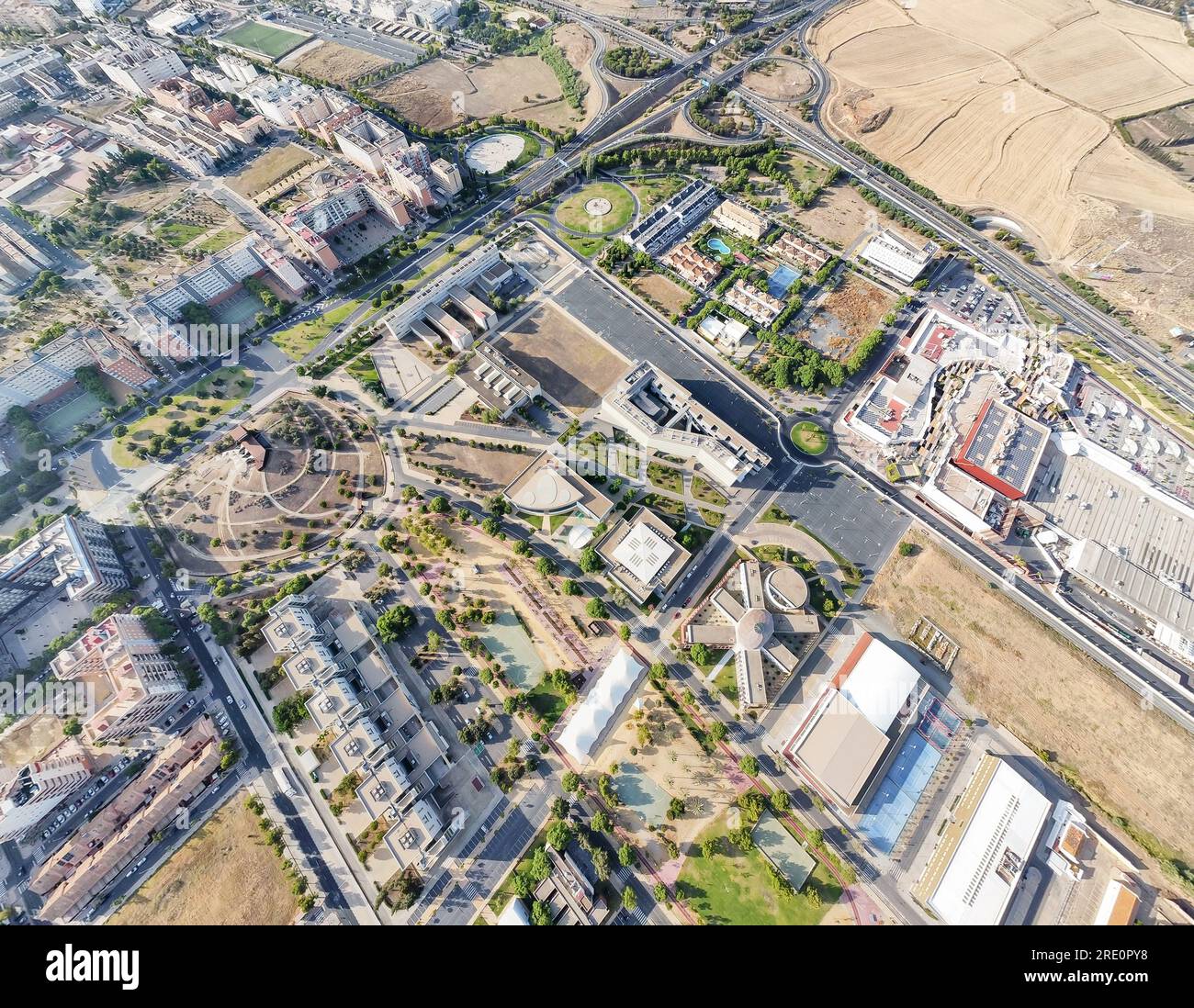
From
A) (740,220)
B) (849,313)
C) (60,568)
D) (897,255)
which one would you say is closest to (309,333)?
(60,568)

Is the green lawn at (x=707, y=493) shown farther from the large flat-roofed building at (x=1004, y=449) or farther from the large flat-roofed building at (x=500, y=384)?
the large flat-roofed building at (x=1004, y=449)

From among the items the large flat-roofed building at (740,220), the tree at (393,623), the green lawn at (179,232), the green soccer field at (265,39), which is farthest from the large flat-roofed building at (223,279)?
the green soccer field at (265,39)

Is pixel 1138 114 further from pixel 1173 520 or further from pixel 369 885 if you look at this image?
pixel 369 885

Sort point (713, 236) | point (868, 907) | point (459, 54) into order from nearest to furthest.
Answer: point (868, 907), point (713, 236), point (459, 54)

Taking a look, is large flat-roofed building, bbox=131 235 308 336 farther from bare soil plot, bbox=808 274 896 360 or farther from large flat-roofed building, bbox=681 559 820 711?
bare soil plot, bbox=808 274 896 360

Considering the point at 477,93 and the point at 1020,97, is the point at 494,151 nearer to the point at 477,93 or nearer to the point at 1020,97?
the point at 477,93

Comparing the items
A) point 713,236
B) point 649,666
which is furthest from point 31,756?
point 713,236

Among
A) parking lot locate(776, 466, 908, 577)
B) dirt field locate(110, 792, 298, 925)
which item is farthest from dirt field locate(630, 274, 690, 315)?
dirt field locate(110, 792, 298, 925)
